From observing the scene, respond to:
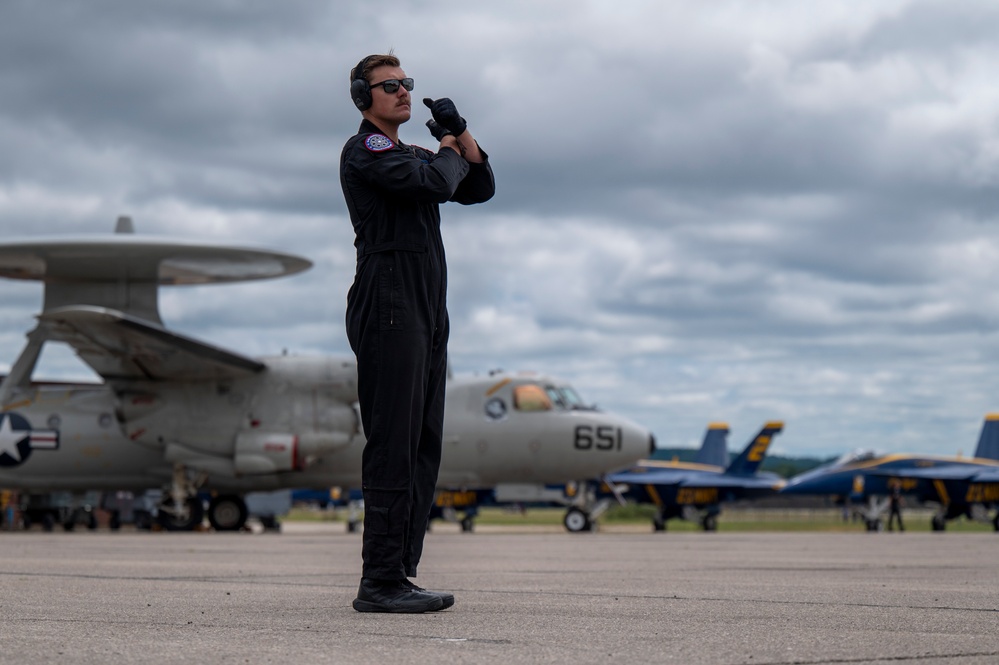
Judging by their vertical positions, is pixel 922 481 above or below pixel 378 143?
below

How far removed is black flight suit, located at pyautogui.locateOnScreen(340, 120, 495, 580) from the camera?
169 inches

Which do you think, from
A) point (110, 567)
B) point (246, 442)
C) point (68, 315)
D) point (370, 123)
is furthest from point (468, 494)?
point (370, 123)

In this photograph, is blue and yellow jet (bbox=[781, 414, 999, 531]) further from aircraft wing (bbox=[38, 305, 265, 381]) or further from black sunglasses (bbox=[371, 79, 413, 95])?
black sunglasses (bbox=[371, 79, 413, 95])

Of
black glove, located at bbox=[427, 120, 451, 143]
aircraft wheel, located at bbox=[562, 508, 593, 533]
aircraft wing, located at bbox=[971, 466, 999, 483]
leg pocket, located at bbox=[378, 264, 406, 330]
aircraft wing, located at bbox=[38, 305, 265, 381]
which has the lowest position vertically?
aircraft wheel, located at bbox=[562, 508, 593, 533]

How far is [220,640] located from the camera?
3342 millimetres

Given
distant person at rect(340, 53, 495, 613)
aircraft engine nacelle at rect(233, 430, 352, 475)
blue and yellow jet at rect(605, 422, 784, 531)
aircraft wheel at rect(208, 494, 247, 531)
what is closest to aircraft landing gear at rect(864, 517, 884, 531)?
blue and yellow jet at rect(605, 422, 784, 531)

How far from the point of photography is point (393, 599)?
4.19 meters

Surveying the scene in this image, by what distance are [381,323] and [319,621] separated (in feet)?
3.44

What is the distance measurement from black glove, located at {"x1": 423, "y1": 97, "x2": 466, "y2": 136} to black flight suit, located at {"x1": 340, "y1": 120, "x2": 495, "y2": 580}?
10 centimetres

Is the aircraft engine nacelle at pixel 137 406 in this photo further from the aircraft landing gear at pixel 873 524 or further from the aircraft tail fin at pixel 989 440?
the aircraft tail fin at pixel 989 440

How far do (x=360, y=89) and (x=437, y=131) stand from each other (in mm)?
322

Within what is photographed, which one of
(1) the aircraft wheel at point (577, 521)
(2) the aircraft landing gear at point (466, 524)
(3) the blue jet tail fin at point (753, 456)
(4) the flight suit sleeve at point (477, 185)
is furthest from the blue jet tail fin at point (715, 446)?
(4) the flight suit sleeve at point (477, 185)

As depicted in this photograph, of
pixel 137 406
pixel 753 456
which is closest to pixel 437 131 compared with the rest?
pixel 137 406

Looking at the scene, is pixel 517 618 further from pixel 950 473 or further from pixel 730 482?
pixel 730 482
